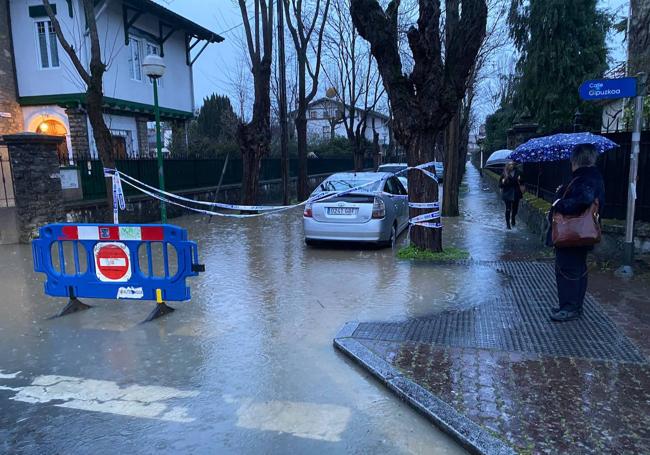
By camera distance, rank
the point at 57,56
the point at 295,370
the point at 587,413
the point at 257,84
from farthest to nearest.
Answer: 1. the point at 57,56
2. the point at 257,84
3. the point at 295,370
4. the point at 587,413

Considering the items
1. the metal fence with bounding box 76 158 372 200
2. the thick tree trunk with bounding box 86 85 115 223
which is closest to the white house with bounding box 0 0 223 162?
the metal fence with bounding box 76 158 372 200

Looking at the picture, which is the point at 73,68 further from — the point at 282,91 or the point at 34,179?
the point at 34,179

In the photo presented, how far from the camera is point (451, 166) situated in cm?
1317

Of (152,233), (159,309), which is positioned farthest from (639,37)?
(159,309)

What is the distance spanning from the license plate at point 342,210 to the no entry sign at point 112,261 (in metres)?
4.44

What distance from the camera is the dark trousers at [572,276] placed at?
5043 millimetres

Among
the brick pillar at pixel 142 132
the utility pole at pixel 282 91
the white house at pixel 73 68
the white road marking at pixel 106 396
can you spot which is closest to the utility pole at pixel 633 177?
the white road marking at pixel 106 396

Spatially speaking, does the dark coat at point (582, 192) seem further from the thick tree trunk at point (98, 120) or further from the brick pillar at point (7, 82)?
the brick pillar at point (7, 82)

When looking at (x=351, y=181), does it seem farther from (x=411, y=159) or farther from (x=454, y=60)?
(x=454, y=60)

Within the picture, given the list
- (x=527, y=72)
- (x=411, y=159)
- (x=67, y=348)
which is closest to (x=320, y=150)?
(x=527, y=72)

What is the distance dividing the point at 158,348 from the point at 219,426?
1.74 m

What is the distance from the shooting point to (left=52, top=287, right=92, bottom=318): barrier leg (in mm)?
5900

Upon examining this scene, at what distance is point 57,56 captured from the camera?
1775 cm

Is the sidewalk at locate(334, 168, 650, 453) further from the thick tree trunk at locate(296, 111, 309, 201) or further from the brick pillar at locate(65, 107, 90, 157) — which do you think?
the brick pillar at locate(65, 107, 90, 157)
